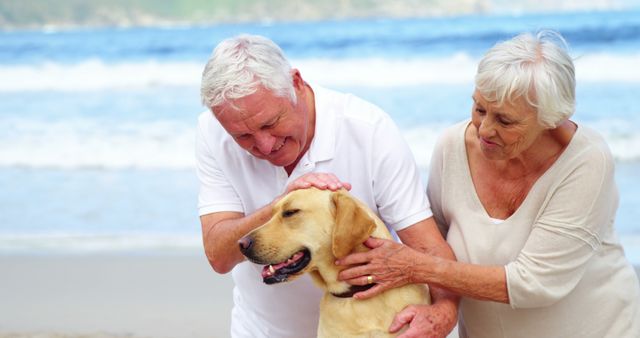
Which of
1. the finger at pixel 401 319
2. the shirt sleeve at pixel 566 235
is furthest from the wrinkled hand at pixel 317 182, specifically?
the shirt sleeve at pixel 566 235

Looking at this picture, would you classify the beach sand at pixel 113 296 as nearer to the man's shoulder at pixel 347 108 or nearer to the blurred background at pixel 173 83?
the blurred background at pixel 173 83

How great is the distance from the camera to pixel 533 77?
2.86 meters

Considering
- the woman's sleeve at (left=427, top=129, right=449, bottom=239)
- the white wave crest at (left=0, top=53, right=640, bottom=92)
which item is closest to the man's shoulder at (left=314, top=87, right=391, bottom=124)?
the woman's sleeve at (left=427, top=129, right=449, bottom=239)

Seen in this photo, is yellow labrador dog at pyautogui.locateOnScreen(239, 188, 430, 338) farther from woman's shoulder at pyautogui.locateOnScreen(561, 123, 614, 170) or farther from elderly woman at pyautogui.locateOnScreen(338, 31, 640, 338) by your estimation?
woman's shoulder at pyautogui.locateOnScreen(561, 123, 614, 170)

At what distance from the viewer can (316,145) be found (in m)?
3.23

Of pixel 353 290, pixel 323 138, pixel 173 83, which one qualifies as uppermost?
pixel 323 138

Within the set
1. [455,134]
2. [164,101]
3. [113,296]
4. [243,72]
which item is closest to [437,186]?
[455,134]

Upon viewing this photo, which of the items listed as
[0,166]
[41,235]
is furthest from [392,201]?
[0,166]

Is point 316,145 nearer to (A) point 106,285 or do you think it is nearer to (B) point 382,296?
(B) point 382,296

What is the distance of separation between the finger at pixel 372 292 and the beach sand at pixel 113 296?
2389mm

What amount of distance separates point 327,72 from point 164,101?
3740mm

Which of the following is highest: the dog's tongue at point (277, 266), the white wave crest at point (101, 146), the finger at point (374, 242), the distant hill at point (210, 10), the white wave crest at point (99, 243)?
the finger at point (374, 242)

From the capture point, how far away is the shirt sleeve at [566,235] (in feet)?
9.80

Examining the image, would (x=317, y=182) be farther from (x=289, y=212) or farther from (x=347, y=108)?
(x=347, y=108)
